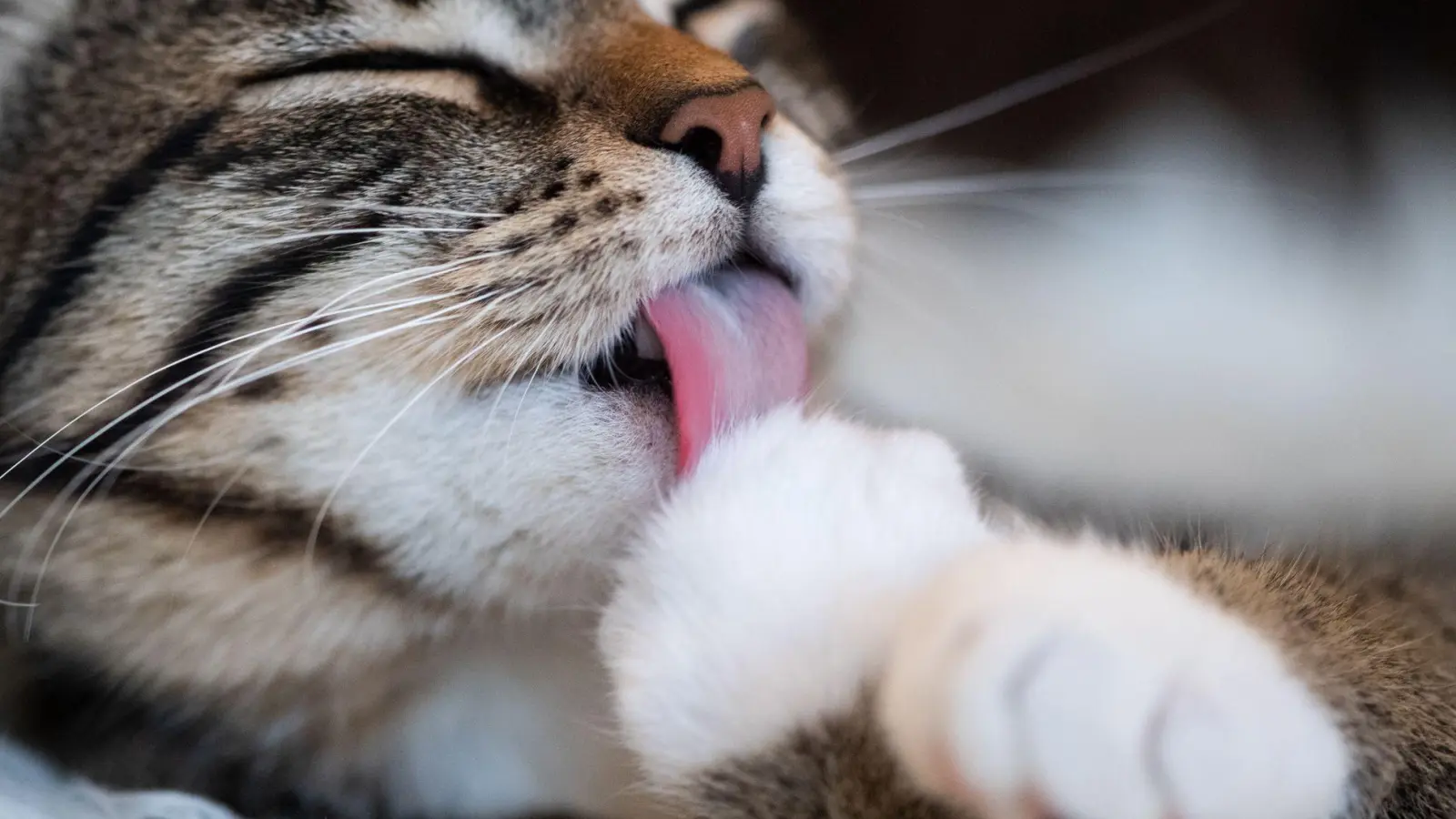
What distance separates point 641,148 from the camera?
436mm

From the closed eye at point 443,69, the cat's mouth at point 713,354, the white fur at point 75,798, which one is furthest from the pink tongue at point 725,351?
the white fur at point 75,798

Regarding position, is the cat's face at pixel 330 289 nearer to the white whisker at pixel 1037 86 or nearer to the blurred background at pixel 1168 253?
the blurred background at pixel 1168 253

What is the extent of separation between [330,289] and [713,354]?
0.15m

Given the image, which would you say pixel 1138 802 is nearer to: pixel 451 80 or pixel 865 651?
pixel 865 651

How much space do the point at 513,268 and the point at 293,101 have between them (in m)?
0.12

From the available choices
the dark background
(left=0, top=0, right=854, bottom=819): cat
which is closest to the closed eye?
(left=0, top=0, right=854, bottom=819): cat

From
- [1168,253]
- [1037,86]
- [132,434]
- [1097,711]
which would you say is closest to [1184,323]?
[1168,253]

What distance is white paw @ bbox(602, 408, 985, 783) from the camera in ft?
0.98

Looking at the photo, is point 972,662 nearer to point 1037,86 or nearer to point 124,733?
point 124,733

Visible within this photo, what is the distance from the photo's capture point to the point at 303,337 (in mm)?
415

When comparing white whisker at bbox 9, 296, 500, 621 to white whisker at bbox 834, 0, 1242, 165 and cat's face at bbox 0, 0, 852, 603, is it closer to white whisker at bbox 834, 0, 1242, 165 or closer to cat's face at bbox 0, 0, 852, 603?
cat's face at bbox 0, 0, 852, 603

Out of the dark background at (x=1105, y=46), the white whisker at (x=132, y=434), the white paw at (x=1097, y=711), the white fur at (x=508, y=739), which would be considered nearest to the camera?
the white paw at (x=1097, y=711)

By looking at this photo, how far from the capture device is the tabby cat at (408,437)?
0.33 m

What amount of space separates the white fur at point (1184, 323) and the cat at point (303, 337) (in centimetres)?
22
